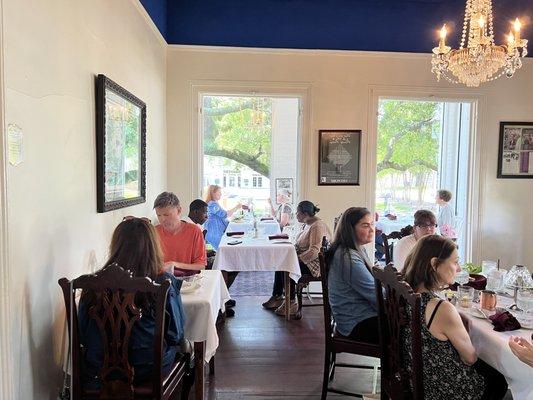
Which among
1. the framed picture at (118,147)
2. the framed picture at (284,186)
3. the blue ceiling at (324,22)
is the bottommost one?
the framed picture at (284,186)

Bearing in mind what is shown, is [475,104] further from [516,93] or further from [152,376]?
[152,376]

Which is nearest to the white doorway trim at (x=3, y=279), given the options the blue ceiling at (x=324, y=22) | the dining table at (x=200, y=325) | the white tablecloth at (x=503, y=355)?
the dining table at (x=200, y=325)

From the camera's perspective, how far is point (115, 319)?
1736mm

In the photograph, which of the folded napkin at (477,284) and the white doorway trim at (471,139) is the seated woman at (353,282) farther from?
the white doorway trim at (471,139)

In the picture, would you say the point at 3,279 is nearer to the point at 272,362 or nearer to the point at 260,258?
the point at 272,362

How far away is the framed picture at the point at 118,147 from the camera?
2504mm

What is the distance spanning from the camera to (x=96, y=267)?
2.53m

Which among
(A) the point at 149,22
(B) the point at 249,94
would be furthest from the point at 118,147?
(B) the point at 249,94

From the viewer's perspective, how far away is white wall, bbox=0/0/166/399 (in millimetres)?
1618

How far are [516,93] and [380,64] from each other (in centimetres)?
171

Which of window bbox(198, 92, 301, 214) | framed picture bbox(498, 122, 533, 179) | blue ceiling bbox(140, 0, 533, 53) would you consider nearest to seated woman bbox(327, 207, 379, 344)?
blue ceiling bbox(140, 0, 533, 53)

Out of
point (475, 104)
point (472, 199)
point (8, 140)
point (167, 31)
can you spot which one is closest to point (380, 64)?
point (475, 104)

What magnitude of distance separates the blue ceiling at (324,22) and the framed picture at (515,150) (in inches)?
45.2

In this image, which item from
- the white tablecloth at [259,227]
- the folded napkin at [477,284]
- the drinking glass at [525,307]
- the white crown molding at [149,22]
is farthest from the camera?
the white tablecloth at [259,227]
